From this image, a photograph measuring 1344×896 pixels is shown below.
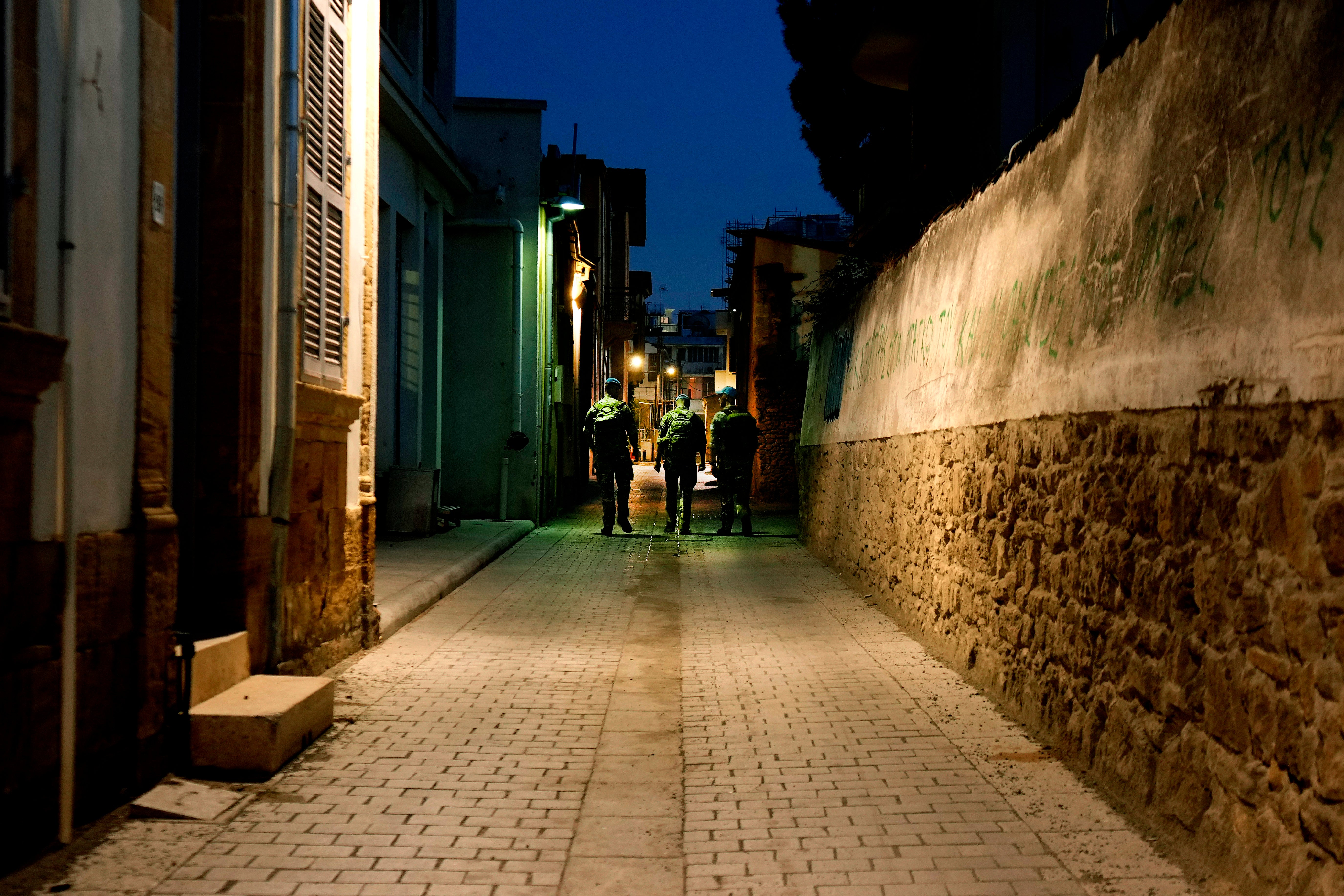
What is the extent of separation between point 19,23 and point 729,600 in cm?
756

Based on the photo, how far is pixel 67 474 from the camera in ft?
12.3

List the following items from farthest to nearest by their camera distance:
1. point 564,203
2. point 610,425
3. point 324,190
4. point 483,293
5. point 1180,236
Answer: point 564,203
point 483,293
point 610,425
point 324,190
point 1180,236

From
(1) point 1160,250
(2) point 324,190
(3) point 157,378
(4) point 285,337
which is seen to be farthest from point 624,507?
(1) point 1160,250

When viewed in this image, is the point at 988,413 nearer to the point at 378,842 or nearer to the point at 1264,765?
the point at 1264,765

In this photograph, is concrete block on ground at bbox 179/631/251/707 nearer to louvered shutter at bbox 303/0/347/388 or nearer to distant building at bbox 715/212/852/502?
louvered shutter at bbox 303/0/347/388

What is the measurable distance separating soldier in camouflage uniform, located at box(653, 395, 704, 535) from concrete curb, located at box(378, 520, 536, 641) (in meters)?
3.66

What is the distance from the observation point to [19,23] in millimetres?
3553

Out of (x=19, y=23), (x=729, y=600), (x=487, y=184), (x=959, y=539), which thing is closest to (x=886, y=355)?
(x=729, y=600)

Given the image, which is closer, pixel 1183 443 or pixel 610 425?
pixel 1183 443

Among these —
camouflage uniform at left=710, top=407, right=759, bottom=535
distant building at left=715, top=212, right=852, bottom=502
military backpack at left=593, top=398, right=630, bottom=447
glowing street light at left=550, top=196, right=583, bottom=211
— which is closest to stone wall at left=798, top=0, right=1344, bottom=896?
camouflage uniform at left=710, top=407, right=759, bottom=535

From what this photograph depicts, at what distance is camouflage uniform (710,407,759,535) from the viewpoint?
54.4 feet

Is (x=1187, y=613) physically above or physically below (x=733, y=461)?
below

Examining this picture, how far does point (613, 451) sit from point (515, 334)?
2.43 meters

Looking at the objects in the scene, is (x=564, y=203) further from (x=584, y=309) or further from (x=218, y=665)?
(x=218, y=665)
